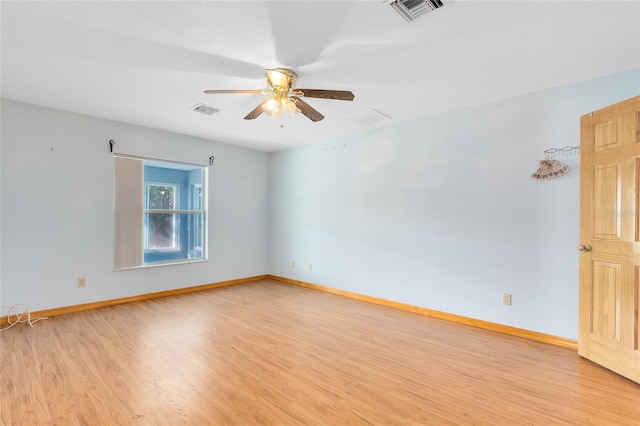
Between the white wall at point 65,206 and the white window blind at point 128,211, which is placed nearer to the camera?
the white wall at point 65,206

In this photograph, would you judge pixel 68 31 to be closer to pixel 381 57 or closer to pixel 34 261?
pixel 381 57

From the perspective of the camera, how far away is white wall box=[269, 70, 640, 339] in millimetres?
2959

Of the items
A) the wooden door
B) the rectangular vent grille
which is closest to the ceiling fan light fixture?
the rectangular vent grille

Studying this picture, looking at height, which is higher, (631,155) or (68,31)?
(68,31)

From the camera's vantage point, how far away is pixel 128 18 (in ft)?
6.61

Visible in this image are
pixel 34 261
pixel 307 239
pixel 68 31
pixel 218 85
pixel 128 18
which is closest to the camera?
pixel 128 18

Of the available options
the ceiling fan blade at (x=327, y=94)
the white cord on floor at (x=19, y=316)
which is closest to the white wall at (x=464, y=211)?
the ceiling fan blade at (x=327, y=94)

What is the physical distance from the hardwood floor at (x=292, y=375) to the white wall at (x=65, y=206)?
53 cm

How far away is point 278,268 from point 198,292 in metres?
1.58

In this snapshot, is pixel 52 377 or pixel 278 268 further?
pixel 278 268

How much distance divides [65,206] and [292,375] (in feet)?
11.9

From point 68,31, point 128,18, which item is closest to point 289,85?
point 128,18

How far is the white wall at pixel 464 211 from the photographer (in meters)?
2.96

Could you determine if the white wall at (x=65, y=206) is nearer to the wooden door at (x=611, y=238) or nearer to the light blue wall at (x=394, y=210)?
the light blue wall at (x=394, y=210)
